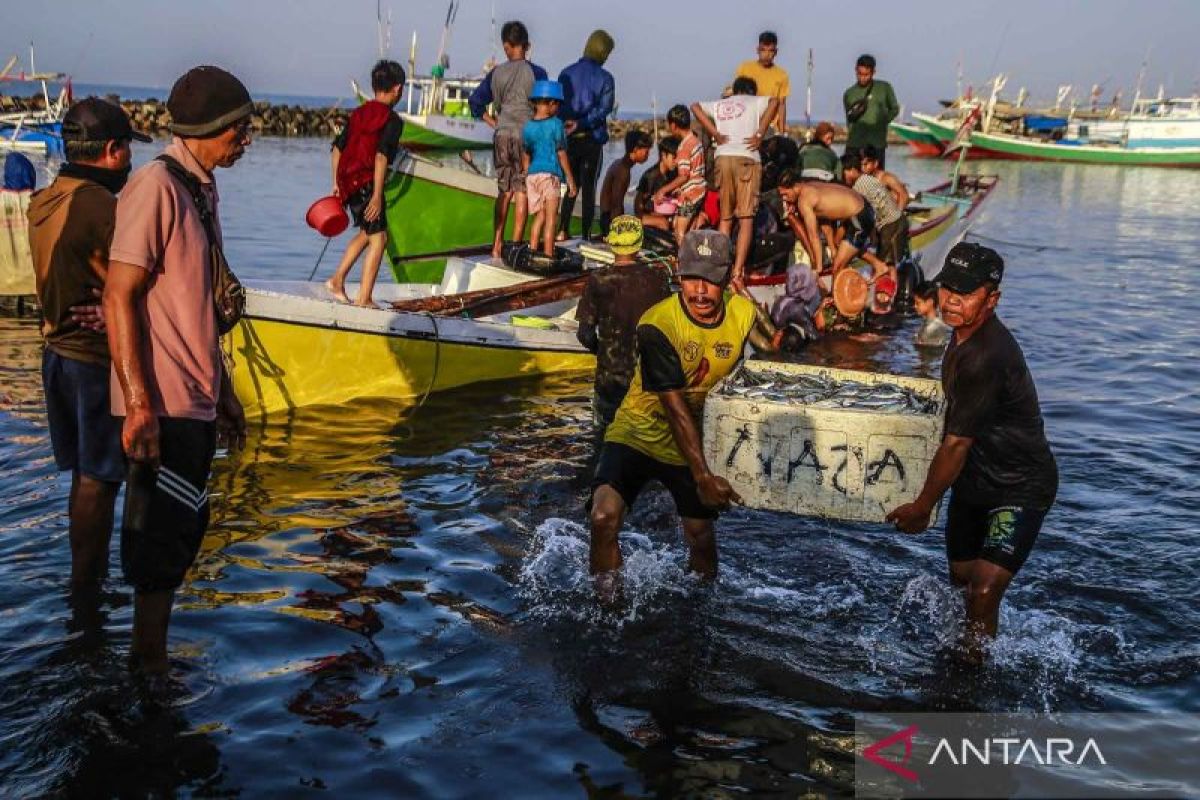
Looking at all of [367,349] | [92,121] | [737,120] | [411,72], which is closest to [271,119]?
[411,72]

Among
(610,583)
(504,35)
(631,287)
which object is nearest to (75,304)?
(610,583)

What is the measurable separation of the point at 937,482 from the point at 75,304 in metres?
4.28

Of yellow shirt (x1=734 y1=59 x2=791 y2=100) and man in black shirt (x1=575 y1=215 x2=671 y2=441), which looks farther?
yellow shirt (x1=734 y1=59 x2=791 y2=100)

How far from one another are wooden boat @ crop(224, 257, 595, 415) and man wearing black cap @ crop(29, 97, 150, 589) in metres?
3.91

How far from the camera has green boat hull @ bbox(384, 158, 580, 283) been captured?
14984 mm

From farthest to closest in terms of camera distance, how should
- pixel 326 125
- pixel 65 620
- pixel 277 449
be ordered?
1. pixel 326 125
2. pixel 277 449
3. pixel 65 620

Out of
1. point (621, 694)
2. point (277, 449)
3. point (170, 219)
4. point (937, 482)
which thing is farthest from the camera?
point (277, 449)

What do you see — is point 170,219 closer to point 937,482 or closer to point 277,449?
point 937,482

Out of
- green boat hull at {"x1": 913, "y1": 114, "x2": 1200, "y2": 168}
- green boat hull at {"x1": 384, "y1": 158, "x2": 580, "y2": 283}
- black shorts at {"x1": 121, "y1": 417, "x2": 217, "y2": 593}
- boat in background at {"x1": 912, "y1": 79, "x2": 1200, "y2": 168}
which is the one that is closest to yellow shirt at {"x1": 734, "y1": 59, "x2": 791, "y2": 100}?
green boat hull at {"x1": 384, "y1": 158, "x2": 580, "y2": 283}

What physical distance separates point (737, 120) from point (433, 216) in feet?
14.2

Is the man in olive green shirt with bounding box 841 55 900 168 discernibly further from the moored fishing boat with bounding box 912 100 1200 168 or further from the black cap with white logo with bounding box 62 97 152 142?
the moored fishing boat with bounding box 912 100 1200 168

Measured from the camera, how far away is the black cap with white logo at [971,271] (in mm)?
5332

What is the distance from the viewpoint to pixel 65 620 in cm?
618

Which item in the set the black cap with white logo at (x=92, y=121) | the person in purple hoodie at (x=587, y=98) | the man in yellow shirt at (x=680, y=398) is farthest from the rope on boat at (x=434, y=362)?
the black cap with white logo at (x=92, y=121)
